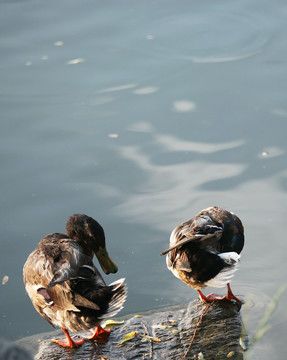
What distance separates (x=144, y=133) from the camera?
265 inches

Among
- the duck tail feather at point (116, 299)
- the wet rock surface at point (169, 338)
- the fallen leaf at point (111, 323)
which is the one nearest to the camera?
the duck tail feather at point (116, 299)

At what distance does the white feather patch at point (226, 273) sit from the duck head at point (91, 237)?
2.58 ft

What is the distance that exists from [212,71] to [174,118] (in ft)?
3.84

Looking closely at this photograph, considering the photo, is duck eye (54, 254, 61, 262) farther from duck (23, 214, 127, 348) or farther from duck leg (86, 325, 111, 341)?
duck leg (86, 325, 111, 341)

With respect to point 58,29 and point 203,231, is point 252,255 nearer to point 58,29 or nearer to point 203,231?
point 203,231

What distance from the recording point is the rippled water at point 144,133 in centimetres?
502

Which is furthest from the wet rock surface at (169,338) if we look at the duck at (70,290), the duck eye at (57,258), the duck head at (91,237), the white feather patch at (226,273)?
the duck eye at (57,258)

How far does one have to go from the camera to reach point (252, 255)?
5.05 m

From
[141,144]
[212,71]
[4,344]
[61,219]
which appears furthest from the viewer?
[212,71]

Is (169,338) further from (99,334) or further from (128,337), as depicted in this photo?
(99,334)

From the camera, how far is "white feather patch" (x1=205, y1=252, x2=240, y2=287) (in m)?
4.02

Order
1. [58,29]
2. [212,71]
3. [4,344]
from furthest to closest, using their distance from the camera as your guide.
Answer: [58,29] < [212,71] < [4,344]

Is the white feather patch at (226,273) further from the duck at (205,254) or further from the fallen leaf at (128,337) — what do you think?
the fallen leaf at (128,337)

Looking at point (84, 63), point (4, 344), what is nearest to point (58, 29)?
point (84, 63)
